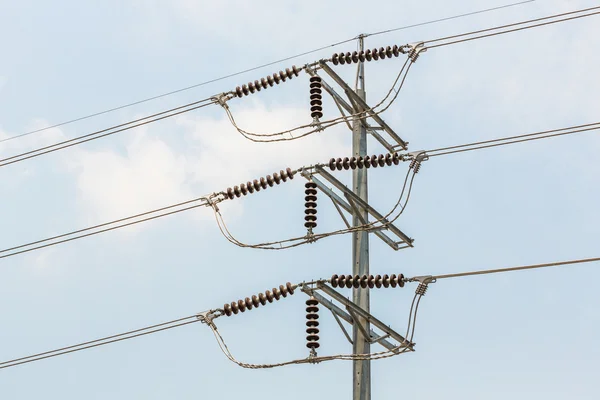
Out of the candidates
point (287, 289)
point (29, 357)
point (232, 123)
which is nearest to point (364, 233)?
point (287, 289)

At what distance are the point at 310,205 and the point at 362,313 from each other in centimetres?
216

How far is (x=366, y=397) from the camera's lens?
20.9 meters

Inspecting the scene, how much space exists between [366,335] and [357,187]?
9.29 feet

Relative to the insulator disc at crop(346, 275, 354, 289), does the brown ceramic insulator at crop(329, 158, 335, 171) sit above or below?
above

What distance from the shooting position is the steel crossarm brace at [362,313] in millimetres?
20688

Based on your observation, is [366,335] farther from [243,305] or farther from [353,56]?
[353,56]

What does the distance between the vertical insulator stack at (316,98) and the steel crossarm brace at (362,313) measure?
11.7 ft

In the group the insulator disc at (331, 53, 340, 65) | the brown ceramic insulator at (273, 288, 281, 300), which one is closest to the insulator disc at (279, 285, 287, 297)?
the brown ceramic insulator at (273, 288, 281, 300)

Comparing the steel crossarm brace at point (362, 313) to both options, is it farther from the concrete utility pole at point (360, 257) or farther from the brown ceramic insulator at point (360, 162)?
the brown ceramic insulator at point (360, 162)

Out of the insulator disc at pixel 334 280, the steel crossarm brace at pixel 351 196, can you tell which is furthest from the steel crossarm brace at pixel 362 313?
the steel crossarm brace at pixel 351 196

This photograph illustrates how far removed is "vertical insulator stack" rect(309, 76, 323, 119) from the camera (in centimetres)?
2286

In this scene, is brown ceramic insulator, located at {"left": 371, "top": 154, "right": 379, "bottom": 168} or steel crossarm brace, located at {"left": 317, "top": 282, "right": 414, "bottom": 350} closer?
steel crossarm brace, located at {"left": 317, "top": 282, "right": 414, "bottom": 350}

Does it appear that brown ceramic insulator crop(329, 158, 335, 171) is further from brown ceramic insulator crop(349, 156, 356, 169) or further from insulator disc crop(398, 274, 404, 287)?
insulator disc crop(398, 274, 404, 287)

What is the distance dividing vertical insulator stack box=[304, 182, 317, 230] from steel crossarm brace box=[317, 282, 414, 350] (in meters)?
1.56
